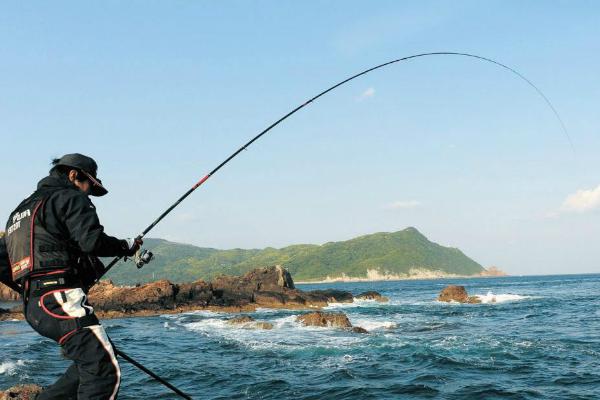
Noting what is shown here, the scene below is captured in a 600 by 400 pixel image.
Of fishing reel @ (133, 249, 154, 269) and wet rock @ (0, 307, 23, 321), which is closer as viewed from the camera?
fishing reel @ (133, 249, 154, 269)

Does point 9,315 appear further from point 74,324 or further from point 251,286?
point 74,324

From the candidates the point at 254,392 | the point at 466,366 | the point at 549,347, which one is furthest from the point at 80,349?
the point at 549,347

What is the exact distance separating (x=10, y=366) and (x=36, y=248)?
16.3 meters

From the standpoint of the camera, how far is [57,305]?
396cm

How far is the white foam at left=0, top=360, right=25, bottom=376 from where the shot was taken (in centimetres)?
1577

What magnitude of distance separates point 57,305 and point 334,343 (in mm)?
19550

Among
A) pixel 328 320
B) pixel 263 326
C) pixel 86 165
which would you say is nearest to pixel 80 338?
pixel 86 165

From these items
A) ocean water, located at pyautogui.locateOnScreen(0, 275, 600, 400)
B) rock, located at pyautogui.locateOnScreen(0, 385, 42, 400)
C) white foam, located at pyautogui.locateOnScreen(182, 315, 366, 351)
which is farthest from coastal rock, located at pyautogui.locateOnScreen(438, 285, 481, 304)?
rock, located at pyautogui.locateOnScreen(0, 385, 42, 400)

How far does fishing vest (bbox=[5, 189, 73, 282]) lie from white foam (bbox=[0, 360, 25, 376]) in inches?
564

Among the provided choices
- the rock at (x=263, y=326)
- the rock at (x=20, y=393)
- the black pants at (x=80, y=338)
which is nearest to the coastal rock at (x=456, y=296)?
the rock at (x=263, y=326)

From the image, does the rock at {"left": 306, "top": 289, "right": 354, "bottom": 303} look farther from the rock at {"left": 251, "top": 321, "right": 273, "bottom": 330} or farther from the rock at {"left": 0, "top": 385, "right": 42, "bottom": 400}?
the rock at {"left": 0, "top": 385, "right": 42, "bottom": 400}

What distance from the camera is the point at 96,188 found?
15.5 feet

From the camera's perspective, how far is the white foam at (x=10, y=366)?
15.8 m

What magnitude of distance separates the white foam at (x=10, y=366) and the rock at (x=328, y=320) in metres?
17.8
